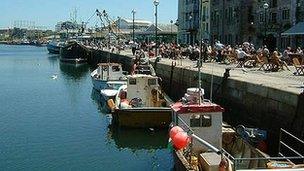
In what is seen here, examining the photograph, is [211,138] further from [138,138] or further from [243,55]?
[243,55]

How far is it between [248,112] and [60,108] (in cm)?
1779

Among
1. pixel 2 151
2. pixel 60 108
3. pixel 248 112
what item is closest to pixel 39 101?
pixel 60 108

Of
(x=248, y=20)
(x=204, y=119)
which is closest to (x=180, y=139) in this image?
(x=204, y=119)

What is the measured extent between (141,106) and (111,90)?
35.1 feet

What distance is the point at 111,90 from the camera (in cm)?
3869

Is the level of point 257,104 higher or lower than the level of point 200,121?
higher

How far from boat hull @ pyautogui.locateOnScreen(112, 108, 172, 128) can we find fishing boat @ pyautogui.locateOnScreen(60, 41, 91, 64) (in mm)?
66754

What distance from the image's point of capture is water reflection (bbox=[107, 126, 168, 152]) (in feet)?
82.8

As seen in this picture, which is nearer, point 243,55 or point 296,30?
point 243,55

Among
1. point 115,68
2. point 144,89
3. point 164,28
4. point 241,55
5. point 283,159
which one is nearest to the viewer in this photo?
point 283,159

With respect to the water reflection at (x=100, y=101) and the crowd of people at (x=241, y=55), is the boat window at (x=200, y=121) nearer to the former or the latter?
the crowd of people at (x=241, y=55)

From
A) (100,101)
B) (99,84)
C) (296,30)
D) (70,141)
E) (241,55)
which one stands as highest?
(296,30)

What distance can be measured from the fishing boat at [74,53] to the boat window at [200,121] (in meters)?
75.9

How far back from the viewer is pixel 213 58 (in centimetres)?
4466
